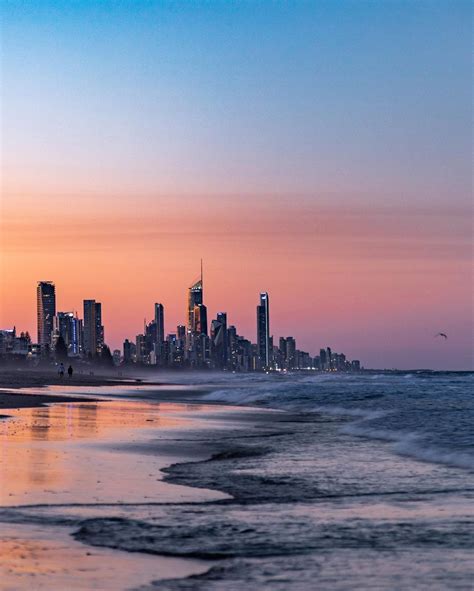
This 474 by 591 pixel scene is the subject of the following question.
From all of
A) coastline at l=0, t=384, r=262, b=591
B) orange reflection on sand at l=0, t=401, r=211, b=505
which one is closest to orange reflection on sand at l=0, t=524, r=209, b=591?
coastline at l=0, t=384, r=262, b=591

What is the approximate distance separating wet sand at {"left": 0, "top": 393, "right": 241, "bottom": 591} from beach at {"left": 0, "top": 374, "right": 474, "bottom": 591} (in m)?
0.03

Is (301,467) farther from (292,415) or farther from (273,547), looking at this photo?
(292,415)

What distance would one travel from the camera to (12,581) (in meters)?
9.20

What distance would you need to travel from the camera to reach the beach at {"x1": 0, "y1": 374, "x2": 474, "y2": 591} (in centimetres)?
984

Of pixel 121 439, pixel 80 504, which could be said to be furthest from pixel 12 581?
pixel 121 439

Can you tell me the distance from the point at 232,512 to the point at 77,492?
298cm

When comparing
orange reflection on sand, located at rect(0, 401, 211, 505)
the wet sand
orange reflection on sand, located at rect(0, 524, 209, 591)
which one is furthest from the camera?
orange reflection on sand, located at rect(0, 401, 211, 505)

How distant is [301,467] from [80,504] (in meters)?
6.81

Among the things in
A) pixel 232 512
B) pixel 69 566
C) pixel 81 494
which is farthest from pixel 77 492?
pixel 69 566

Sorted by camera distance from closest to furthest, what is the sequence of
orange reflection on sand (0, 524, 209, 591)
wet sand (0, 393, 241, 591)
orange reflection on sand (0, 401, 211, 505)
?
orange reflection on sand (0, 524, 209, 591) → wet sand (0, 393, 241, 591) → orange reflection on sand (0, 401, 211, 505)

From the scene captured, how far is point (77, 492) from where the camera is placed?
1543 cm

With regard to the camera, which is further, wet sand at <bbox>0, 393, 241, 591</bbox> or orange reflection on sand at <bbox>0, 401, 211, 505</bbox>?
orange reflection on sand at <bbox>0, 401, 211, 505</bbox>

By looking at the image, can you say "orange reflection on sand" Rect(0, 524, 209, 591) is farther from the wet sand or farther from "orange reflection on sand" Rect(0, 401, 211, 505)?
"orange reflection on sand" Rect(0, 401, 211, 505)

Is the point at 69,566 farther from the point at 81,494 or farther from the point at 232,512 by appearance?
the point at 81,494
